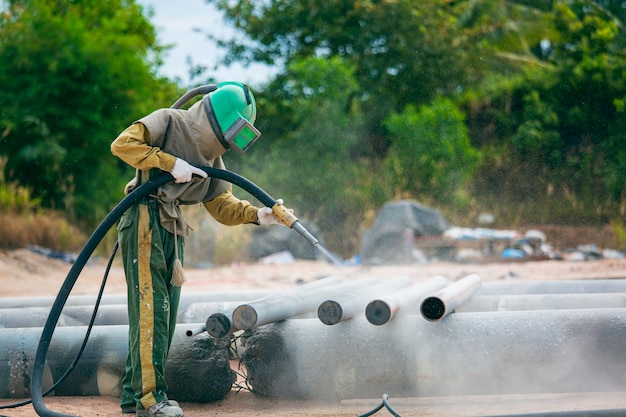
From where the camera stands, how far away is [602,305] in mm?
4898

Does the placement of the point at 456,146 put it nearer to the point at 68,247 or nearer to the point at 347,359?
the point at 68,247

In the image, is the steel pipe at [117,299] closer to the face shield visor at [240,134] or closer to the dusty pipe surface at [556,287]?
the dusty pipe surface at [556,287]

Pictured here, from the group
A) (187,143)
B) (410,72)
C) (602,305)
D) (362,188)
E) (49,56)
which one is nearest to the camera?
(187,143)

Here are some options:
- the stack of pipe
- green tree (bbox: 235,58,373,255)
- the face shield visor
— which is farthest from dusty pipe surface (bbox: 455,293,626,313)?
green tree (bbox: 235,58,373,255)

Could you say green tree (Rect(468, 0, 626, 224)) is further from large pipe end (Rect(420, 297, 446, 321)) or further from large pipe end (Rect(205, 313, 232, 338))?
large pipe end (Rect(205, 313, 232, 338))

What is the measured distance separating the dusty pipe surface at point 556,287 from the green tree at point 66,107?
899 centimetres

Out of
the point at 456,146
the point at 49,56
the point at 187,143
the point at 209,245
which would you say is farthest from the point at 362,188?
the point at 187,143

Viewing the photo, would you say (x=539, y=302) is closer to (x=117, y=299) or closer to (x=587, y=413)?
(x=587, y=413)

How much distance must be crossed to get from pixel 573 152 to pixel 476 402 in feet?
46.1

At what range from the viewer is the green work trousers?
3816 mm

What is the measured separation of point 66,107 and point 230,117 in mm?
10580

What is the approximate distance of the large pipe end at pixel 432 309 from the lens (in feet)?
13.1

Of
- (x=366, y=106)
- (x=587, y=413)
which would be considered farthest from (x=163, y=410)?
(x=366, y=106)

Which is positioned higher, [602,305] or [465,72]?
[465,72]
